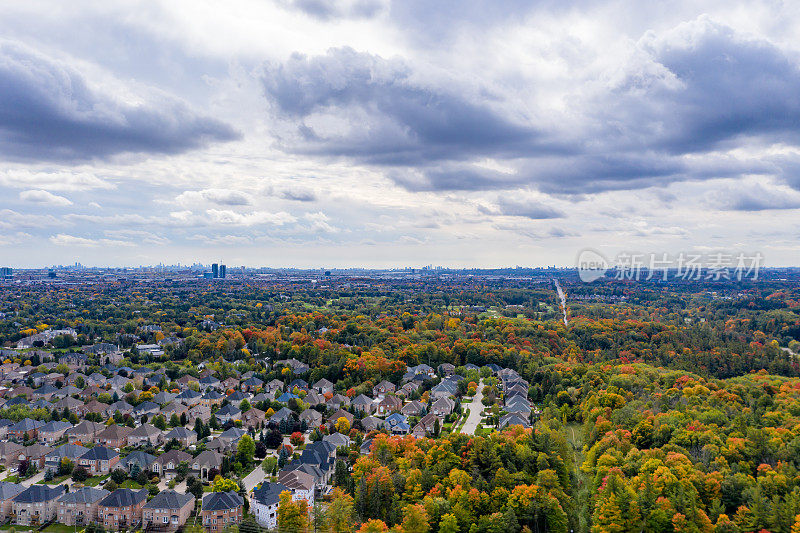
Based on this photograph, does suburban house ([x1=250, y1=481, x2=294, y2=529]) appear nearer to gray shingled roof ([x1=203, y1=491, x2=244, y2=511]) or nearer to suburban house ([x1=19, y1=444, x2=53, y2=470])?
gray shingled roof ([x1=203, y1=491, x2=244, y2=511])

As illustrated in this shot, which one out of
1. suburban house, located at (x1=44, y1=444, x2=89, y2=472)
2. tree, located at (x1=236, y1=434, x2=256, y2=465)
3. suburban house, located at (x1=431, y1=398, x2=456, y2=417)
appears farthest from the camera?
suburban house, located at (x1=431, y1=398, x2=456, y2=417)

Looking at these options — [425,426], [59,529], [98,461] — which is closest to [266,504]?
[59,529]

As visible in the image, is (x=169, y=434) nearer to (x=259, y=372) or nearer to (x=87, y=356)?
(x=259, y=372)

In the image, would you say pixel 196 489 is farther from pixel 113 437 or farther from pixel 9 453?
pixel 9 453

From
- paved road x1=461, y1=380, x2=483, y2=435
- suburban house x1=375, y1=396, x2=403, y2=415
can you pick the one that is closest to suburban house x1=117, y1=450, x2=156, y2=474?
suburban house x1=375, y1=396, x2=403, y2=415

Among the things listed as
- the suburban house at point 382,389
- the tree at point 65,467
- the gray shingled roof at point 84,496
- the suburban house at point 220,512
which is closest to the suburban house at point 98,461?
the tree at point 65,467
